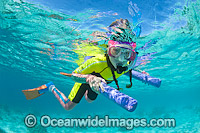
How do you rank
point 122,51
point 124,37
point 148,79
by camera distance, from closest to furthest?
point 122,51 → point 148,79 → point 124,37

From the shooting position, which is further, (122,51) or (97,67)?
(97,67)

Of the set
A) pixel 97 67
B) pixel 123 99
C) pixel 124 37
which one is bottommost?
pixel 123 99

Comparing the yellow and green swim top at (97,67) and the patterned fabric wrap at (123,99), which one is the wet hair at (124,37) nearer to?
the yellow and green swim top at (97,67)

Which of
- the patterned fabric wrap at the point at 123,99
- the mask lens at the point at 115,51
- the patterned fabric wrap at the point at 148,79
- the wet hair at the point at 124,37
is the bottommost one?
the patterned fabric wrap at the point at 123,99

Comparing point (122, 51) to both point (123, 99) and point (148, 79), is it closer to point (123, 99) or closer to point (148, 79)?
point (148, 79)

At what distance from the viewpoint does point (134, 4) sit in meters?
7.31

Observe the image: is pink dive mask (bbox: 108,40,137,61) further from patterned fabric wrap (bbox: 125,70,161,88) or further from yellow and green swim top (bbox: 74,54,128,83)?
patterned fabric wrap (bbox: 125,70,161,88)

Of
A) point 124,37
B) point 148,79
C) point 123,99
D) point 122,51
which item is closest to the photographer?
point 123,99

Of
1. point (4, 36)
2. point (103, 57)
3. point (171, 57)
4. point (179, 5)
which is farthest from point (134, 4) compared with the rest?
point (4, 36)

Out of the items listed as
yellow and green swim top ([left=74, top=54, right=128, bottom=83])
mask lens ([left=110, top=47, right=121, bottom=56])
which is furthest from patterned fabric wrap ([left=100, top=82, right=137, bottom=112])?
yellow and green swim top ([left=74, top=54, right=128, bottom=83])

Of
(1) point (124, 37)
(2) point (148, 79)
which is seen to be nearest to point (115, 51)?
(2) point (148, 79)

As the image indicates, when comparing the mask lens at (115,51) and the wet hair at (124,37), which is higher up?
the wet hair at (124,37)

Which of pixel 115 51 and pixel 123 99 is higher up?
pixel 115 51

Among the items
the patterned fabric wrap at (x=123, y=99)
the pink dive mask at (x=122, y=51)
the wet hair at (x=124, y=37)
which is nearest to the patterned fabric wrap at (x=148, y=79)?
the pink dive mask at (x=122, y=51)
